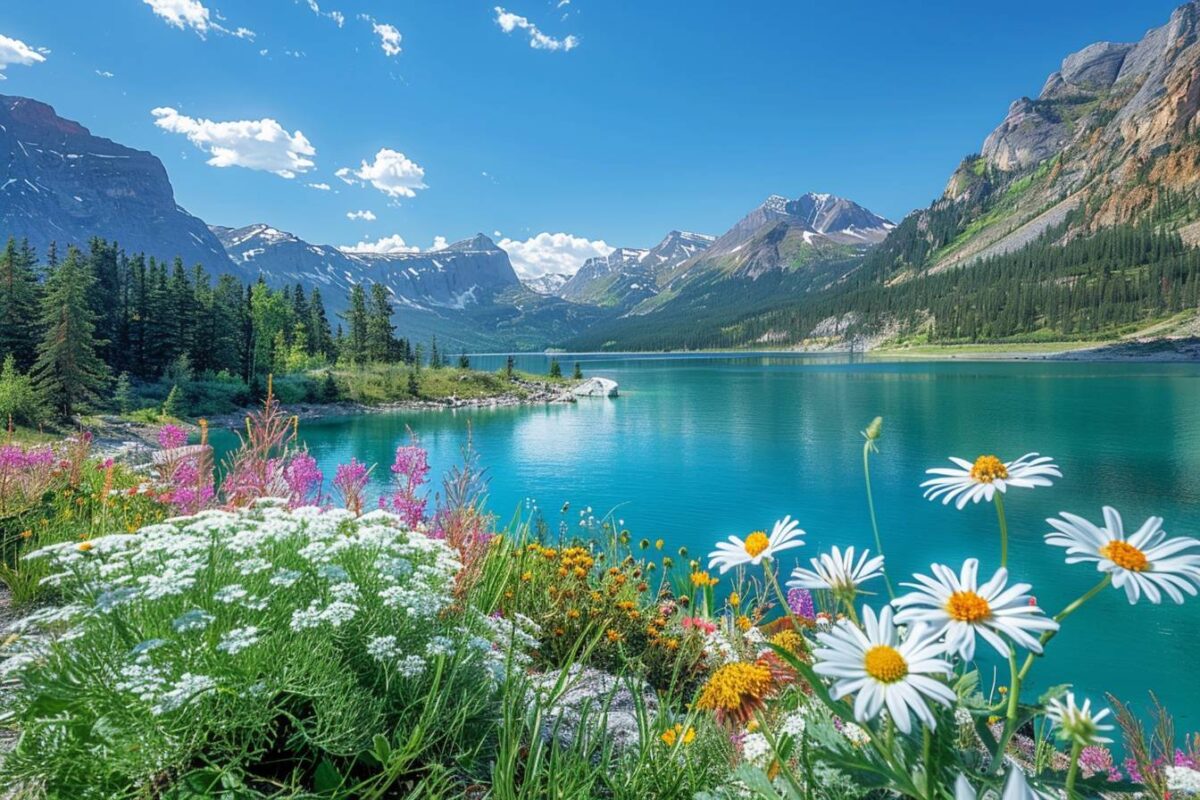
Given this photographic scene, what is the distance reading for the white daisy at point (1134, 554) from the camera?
1.18m

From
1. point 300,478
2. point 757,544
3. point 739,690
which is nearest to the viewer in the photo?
point 757,544

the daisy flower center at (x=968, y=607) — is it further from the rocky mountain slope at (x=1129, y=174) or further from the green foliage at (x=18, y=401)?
the rocky mountain slope at (x=1129, y=174)

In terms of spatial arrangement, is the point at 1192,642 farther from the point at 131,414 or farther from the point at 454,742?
the point at 131,414

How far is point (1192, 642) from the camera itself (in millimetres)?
10344

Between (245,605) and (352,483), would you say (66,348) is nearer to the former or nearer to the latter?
(352,483)

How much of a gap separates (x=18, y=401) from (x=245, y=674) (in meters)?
36.5

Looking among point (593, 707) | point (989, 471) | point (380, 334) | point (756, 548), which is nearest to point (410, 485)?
point (593, 707)

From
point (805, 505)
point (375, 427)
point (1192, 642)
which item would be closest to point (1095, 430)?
point (805, 505)

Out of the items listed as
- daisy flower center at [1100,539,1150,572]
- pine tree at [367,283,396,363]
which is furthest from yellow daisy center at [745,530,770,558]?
pine tree at [367,283,396,363]

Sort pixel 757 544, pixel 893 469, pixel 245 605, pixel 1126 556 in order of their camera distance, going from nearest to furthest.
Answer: pixel 1126 556 < pixel 757 544 < pixel 245 605 < pixel 893 469

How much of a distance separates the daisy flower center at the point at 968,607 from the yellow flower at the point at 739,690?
123 cm

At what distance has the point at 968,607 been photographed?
121 cm

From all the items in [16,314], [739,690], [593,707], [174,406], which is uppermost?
[16,314]

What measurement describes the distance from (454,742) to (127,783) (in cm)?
111
